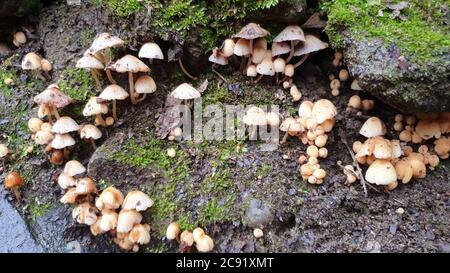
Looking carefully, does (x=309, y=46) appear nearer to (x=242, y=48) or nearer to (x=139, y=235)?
(x=242, y=48)

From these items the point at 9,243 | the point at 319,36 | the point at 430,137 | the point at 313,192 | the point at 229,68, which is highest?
the point at 319,36

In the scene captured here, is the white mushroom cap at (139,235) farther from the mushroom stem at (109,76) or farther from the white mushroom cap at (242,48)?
the white mushroom cap at (242,48)

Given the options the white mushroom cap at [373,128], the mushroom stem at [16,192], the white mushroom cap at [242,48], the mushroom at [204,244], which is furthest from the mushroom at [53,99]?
the white mushroom cap at [373,128]

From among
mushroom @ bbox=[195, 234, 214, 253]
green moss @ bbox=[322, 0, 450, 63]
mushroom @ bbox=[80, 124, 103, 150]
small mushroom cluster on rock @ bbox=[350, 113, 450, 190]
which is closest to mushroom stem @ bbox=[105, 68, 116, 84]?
mushroom @ bbox=[80, 124, 103, 150]

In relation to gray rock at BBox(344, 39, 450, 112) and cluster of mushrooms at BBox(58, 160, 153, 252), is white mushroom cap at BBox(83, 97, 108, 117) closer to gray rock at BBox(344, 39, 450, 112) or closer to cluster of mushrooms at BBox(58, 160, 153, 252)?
cluster of mushrooms at BBox(58, 160, 153, 252)

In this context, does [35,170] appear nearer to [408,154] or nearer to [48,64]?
[48,64]

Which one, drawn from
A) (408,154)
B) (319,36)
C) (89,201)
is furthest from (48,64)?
(408,154)

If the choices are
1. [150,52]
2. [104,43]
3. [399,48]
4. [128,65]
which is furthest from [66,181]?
[399,48]

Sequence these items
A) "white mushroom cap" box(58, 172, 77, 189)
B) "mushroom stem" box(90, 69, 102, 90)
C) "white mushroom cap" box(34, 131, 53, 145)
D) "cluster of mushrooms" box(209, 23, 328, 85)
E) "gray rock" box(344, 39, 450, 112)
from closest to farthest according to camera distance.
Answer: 1. "gray rock" box(344, 39, 450, 112)
2. "white mushroom cap" box(58, 172, 77, 189)
3. "white mushroom cap" box(34, 131, 53, 145)
4. "cluster of mushrooms" box(209, 23, 328, 85)
5. "mushroom stem" box(90, 69, 102, 90)
